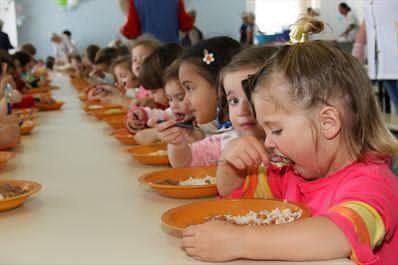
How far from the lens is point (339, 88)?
2.91ft

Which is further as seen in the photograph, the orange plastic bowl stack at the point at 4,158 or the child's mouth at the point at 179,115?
the child's mouth at the point at 179,115

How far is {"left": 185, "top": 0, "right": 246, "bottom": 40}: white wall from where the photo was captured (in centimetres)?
1262

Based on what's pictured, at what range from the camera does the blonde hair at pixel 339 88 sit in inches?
34.7

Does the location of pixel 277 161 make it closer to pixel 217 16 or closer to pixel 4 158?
pixel 4 158

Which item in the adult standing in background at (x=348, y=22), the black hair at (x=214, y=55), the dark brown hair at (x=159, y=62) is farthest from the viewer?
the adult standing in background at (x=348, y=22)

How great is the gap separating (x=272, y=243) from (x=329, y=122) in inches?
11.3

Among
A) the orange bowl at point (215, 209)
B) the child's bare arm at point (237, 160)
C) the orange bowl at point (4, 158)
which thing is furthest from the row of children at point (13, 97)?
the orange bowl at point (215, 209)

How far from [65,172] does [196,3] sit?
12082 millimetres

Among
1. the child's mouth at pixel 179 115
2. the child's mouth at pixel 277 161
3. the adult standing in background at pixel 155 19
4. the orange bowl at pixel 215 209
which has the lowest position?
the child's mouth at pixel 179 115

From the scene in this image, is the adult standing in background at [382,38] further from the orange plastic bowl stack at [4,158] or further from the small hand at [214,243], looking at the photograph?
the small hand at [214,243]

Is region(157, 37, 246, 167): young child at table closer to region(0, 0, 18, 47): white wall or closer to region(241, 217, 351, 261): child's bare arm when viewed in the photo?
region(241, 217, 351, 261): child's bare arm

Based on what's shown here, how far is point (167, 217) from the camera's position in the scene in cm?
83

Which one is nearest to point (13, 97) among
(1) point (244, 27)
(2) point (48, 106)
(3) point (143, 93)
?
(2) point (48, 106)

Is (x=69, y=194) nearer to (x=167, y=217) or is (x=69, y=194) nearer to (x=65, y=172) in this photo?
(x=65, y=172)
